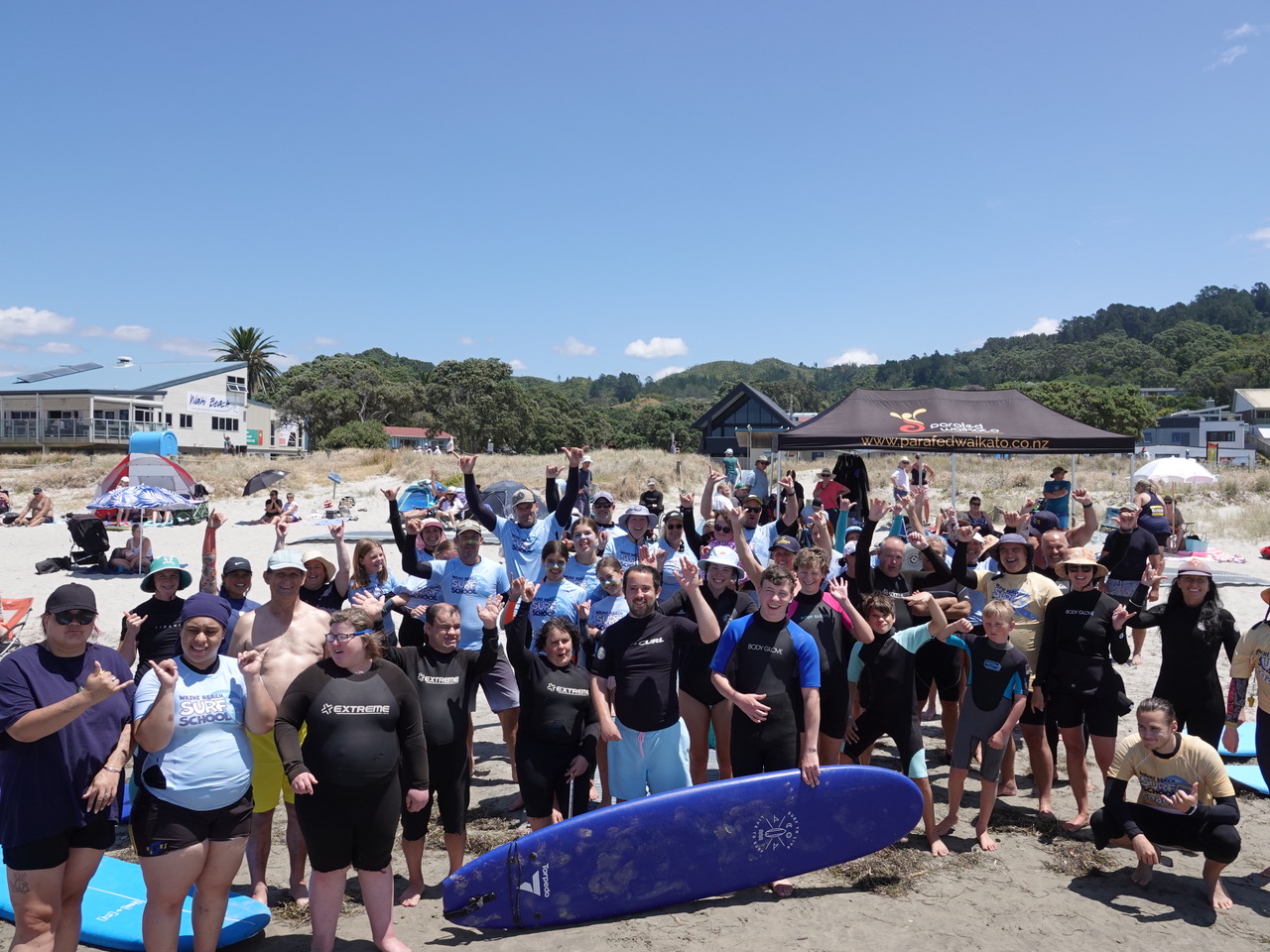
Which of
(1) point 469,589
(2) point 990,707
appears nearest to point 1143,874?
(2) point 990,707

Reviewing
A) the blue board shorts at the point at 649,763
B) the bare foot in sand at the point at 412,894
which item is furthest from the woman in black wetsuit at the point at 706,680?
the bare foot in sand at the point at 412,894

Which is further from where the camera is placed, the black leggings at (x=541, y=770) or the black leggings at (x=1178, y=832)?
the black leggings at (x=541, y=770)

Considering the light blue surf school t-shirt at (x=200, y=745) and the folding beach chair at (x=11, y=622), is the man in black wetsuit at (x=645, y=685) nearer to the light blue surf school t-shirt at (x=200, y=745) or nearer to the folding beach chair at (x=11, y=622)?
the light blue surf school t-shirt at (x=200, y=745)

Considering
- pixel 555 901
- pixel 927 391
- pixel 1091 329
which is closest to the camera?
pixel 555 901

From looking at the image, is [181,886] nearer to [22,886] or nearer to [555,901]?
[22,886]

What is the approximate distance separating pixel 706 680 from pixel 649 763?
0.62 metres

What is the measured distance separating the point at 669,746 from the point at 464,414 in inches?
2036

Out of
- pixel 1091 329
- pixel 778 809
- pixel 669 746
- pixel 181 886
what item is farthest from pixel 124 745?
pixel 1091 329

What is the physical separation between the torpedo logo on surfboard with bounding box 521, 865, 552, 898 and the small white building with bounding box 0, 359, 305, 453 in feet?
A: 147

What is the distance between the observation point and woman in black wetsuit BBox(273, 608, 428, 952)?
11.3 feet

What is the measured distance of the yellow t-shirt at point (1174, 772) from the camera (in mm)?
4152

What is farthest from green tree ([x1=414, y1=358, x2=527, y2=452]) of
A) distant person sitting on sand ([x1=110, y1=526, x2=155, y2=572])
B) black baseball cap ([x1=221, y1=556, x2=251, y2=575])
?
black baseball cap ([x1=221, y1=556, x2=251, y2=575])

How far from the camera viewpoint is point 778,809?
418cm

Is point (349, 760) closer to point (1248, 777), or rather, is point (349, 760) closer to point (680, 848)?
point (680, 848)
